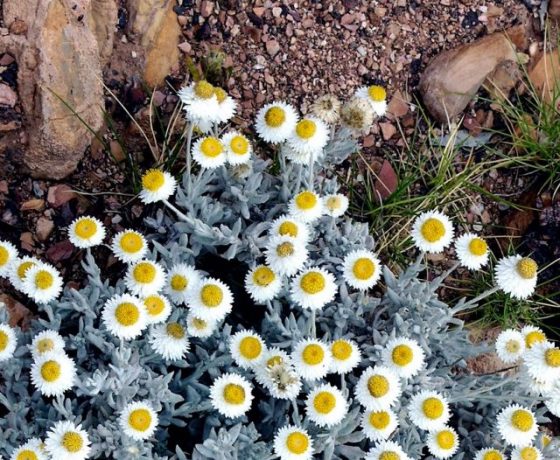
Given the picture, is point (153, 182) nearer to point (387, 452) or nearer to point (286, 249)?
point (286, 249)

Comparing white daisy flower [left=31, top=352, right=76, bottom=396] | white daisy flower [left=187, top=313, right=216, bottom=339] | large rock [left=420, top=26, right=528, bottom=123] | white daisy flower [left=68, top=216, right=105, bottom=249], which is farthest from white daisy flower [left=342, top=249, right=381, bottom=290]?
large rock [left=420, top=26, right=528, bottom=123]

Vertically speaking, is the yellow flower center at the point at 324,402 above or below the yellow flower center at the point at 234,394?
above

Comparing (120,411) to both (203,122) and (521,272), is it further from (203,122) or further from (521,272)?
(521,272)

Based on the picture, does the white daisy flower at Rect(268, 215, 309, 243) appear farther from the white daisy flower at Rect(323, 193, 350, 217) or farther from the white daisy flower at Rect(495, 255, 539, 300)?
the white daisy flower at Rect(495, 255, 539, 300)

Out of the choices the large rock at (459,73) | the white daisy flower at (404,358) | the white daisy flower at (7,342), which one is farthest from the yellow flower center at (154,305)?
the large rock at (459,73)

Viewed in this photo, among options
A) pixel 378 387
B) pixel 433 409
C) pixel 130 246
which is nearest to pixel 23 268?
pixel 130 246

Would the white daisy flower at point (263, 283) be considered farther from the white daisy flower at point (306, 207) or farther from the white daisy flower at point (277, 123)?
Answer: the white daisy flower at point (277, 123)

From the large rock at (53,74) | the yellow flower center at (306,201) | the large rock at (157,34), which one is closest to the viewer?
the yellow flower center at (306,201)
